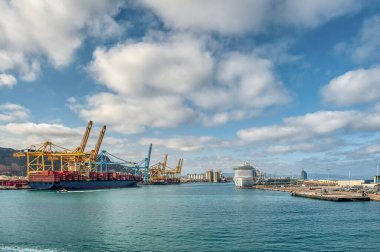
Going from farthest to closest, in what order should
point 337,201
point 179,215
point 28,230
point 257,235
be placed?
point 337,201 < point 179,215 < point 28,230 < point 257,235

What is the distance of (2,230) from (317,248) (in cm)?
5080

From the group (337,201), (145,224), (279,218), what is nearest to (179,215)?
(145,224)

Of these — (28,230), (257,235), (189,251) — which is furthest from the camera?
(28,230)

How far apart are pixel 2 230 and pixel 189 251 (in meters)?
35.6

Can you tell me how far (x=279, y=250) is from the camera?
45000 millimetres

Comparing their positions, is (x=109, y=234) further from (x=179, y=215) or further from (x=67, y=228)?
(x=179, y=215)

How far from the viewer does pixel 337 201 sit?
384 feet

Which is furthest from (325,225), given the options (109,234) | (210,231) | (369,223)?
(109,234)

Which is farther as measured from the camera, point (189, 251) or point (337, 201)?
point (337, 201)

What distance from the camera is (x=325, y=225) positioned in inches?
2516

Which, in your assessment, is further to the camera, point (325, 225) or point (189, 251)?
point (325, 225)

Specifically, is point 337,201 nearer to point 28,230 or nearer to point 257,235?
point 257,235

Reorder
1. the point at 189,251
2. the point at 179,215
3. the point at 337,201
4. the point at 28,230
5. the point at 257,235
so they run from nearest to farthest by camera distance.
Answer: the point at 189,251 → the point at 257,235 → the point at 28,230 → the point at 179,215 → the point at 337,201

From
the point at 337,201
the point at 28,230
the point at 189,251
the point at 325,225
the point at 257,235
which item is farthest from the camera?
the point at 337,201
